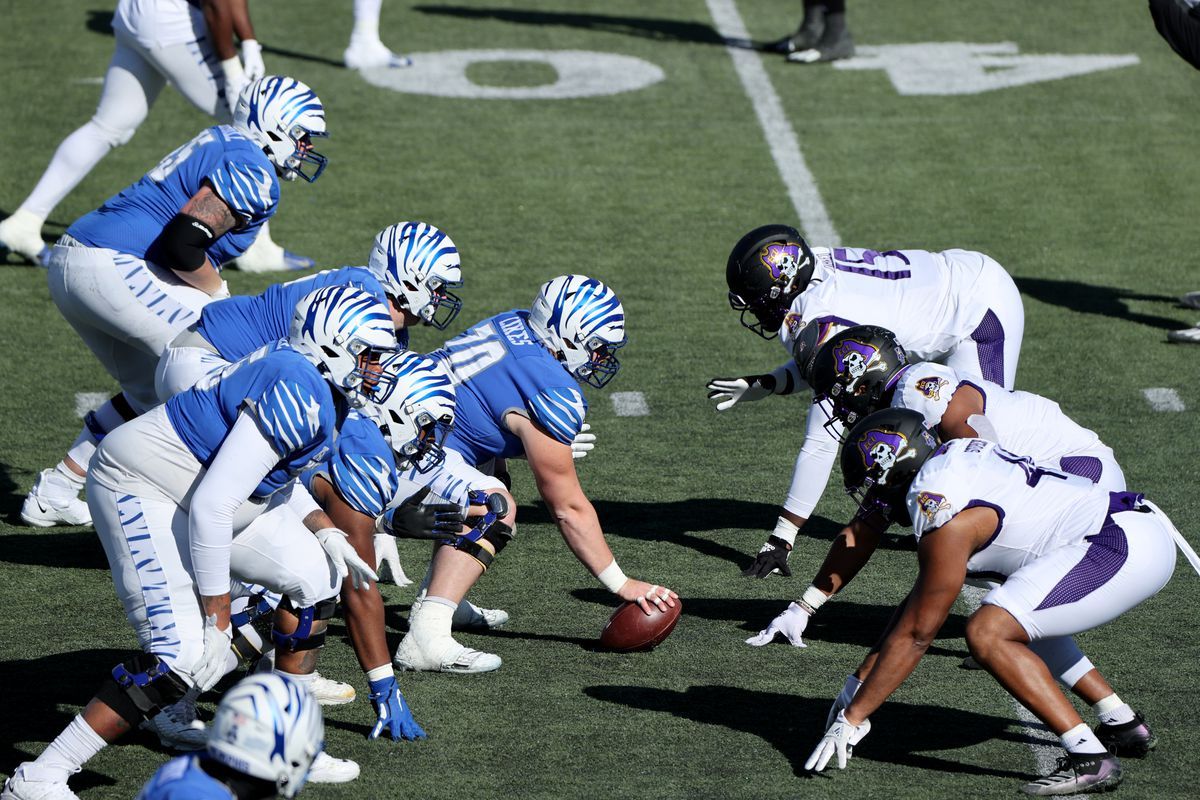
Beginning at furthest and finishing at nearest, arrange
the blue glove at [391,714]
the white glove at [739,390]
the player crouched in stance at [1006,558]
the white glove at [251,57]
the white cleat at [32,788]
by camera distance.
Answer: the white glove at [251,57]
the white glove at [739,390]
the blue glove at [391,714]
the player crouched in stance at [1006,558]
the white cleat at [32,788]

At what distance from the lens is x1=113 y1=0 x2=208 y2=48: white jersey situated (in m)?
8.69

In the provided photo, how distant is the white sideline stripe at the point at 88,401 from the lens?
25.9 ft

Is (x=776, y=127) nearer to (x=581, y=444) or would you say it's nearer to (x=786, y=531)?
(x=786, y=531)

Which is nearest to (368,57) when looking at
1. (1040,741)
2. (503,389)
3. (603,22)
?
(603,22)

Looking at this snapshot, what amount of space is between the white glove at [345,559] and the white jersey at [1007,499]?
5.22ft

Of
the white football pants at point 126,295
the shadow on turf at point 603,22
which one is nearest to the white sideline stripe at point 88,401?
the white football pants at point 126,295

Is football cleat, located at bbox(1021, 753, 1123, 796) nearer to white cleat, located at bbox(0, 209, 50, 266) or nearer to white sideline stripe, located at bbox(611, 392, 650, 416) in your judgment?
white sideline stripe, located at bbox(611, 392, 650, 416)

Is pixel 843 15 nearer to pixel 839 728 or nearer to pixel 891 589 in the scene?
pixel 891 589

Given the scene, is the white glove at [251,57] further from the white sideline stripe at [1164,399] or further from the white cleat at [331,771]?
the white cleat at [331,771]

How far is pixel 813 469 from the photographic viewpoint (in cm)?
656

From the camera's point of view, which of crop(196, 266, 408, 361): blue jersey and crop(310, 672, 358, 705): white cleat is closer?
crop(310, 672, 358, 705): white cleat

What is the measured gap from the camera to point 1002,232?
1013cm

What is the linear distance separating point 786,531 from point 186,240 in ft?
8.38

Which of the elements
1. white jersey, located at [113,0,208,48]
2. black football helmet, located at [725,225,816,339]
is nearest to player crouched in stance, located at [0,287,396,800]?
black football helmet, located at [725,225,816,339]
